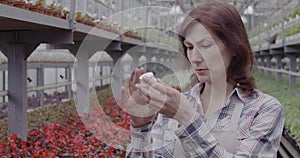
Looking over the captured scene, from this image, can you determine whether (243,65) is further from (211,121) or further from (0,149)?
(0,149)

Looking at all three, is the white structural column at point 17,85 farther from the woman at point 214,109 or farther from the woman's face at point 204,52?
the woman's face at point 204,52

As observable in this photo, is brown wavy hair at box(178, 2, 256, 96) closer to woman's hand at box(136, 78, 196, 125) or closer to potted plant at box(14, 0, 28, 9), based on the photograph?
woman's hand at box(136, 78, 196, 125)

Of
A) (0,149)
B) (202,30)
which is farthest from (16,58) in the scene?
(202,30)

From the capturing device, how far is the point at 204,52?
1.42 m

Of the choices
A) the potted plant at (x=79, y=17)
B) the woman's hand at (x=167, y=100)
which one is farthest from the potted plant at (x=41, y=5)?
the woman's hand at (x=167, y=100)

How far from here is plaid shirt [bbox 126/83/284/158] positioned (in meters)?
1.33

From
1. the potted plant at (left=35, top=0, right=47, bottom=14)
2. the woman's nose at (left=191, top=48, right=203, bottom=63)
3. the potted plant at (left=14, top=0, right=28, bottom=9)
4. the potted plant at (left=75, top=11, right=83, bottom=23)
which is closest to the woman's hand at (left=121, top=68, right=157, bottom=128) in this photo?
the woman's nose at (left=191, top=48, right=203, bottom=63)

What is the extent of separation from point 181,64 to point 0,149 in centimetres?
294

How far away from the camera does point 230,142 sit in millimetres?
1445

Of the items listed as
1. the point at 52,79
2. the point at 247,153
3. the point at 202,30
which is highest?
the point at 202,30

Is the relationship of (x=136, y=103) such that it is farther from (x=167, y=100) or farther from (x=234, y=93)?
(x=234, y=93)

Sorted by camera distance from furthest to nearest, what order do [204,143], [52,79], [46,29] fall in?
[52,79] < [46,29] < [204,143]

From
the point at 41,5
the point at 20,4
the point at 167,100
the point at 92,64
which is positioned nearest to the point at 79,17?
the point at 92,64

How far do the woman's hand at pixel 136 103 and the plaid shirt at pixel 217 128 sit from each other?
0.06m
